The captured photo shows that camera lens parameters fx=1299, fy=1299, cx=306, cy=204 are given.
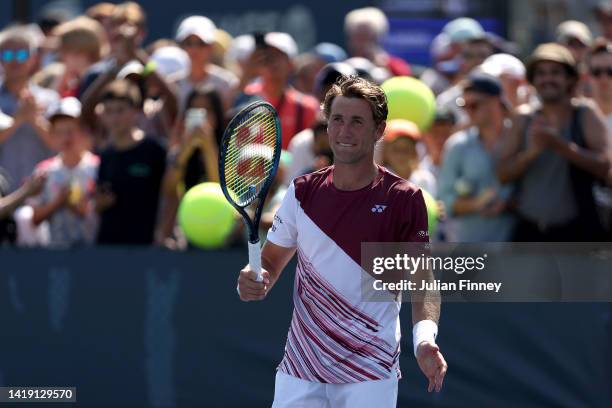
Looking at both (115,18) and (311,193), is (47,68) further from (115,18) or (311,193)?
(311,193)

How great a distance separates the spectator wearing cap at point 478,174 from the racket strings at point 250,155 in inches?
116

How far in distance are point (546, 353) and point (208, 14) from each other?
760 cm

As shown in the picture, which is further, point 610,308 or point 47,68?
point 47,68

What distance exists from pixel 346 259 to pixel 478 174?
3.21 meters

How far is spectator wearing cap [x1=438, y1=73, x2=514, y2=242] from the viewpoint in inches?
323

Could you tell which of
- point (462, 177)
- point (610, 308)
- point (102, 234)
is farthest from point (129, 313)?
point (610, 308)

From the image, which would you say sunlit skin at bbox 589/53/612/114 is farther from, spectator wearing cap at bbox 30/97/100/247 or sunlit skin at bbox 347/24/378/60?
spectator wearing cap at bbox 30/97/100/247

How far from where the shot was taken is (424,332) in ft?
16.7

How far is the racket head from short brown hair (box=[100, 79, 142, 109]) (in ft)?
11.2

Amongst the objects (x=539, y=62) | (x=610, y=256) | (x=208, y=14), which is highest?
(x=208, y=14)

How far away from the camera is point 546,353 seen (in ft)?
26.0

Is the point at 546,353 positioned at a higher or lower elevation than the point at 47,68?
lower

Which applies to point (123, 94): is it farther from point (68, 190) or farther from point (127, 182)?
point (68, 190)

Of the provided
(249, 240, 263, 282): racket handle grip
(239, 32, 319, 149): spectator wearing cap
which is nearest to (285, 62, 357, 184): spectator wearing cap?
(239, 32, 319, 149): spectator wearing cap
